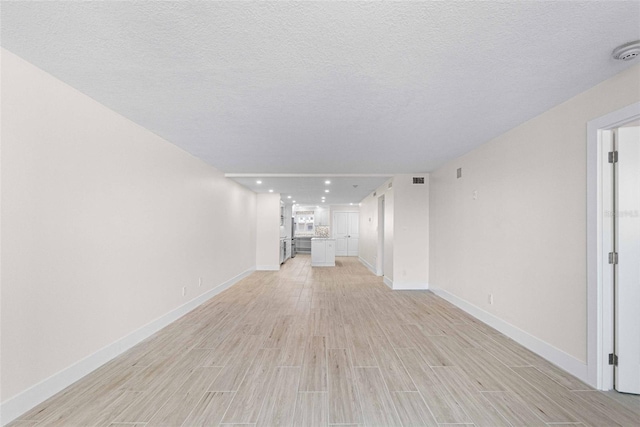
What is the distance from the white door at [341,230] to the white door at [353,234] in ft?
0.47

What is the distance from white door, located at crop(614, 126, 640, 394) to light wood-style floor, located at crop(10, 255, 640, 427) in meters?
0.22

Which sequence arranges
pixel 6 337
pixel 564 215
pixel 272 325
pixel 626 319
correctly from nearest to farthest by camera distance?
Answer: pixel 6 337, pixel 626 319, pixel 564 215, pixel 272 325

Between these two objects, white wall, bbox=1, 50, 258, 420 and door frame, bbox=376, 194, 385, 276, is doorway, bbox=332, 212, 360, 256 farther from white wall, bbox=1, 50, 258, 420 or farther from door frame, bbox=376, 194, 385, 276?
white wall, bbox=1, 50, 258, 420

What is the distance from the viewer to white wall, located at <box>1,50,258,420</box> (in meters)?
1.87

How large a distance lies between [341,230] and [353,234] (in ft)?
2.00

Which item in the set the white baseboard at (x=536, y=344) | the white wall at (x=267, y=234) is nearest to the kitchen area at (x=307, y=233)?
the white wall at (x=267, y=234)

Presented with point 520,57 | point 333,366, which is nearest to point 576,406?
point 333,366

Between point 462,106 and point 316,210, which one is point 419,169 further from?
point 316,210

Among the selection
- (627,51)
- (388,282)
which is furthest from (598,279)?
(388,282)

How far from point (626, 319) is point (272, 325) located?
3561 mm

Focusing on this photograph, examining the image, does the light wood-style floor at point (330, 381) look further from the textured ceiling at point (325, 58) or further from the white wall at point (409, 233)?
the textured ceiling at point (325, 58)

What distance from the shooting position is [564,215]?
2.57 m

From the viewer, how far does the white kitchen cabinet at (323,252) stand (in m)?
9.67

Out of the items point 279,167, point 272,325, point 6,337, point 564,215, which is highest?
point 279,167
